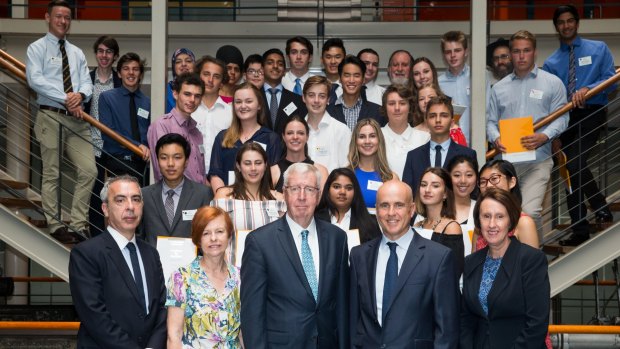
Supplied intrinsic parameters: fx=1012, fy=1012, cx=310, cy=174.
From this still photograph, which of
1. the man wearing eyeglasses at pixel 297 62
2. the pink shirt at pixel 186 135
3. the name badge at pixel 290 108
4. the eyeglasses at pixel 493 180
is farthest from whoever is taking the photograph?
the man wearing eyeglasses at pixel 297 62

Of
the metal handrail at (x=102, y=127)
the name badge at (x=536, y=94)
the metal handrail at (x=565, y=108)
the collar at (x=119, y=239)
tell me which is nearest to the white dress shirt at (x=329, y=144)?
the metal handrail at (x=565, y=108)

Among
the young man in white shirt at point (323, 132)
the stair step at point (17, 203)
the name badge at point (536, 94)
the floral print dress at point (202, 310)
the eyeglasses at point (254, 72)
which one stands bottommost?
the floral print dress at point (202, 310)

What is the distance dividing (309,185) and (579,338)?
12.4 ft

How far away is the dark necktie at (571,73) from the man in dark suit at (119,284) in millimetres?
4530

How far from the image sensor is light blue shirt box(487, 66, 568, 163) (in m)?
8.40

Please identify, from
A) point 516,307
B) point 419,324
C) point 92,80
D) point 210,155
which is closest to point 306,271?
point 419,324

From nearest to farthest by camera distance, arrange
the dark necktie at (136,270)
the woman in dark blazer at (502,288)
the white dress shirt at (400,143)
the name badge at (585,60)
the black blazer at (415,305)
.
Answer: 1. the black blazer at (415,305)
2. the woman in dark blazer at (502,288)
3. the dark necktie at (136,270)
4. the white dress shirt at (400,143)
5. the name badge at (585,60)

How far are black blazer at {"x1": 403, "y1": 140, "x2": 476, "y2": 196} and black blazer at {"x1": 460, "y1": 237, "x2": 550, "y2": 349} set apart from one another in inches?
66.3

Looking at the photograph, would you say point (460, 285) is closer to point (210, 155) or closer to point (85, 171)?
point (210, 155)

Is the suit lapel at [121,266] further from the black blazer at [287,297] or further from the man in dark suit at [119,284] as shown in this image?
the black blazer at [287,297]

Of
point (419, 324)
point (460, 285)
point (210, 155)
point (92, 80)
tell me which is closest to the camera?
point (419, 324)

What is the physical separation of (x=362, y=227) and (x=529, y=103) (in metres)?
2.66

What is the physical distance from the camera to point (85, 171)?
8.20m

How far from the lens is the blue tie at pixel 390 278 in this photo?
5371 millimetres
